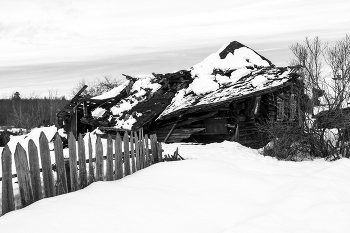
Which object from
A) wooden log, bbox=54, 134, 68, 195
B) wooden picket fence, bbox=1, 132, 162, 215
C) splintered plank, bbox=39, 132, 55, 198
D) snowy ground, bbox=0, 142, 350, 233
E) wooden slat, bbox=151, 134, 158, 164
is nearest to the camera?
snowy ground, bbox=0, 142, 350, 233

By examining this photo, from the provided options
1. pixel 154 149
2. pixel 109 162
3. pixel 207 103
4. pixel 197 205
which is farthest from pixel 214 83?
pixel 197 205

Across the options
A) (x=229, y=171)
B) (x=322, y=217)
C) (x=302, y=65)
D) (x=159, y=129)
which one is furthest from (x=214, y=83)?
(x=322, y=217)

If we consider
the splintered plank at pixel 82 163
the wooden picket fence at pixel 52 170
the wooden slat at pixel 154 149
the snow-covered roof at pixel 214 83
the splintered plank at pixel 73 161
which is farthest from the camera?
the snow-covered roof at pixel 214 83

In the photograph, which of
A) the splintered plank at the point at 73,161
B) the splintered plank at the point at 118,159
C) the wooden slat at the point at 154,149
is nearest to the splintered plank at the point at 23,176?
the splintered plank at the point at 73,161

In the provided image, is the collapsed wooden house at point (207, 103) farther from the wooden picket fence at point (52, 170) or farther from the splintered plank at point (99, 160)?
the splintered plank at point (99, 160)

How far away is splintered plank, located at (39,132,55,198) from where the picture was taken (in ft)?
17.1

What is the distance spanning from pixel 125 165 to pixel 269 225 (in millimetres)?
3248

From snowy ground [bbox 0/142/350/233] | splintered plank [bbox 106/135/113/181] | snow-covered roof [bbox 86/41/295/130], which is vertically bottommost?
snowy ground [bbox 0/142/350/233]

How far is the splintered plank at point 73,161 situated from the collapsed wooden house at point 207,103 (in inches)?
361

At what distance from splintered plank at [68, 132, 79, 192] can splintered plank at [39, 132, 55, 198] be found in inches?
16.1

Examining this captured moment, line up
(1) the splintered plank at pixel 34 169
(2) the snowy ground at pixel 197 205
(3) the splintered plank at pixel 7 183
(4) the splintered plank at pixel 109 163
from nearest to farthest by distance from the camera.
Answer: (2) the snowy ground at pixel 197 205, (3) the splintered plank at pixel 7 183, (1) the splintered plank at pixel 34 169, (4) the splintered plank at pixel 109 163

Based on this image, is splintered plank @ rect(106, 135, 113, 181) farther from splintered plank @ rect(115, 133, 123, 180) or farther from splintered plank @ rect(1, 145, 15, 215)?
splintered plank @ rect(1, 145, 15, 215)

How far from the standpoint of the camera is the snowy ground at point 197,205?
167 inches

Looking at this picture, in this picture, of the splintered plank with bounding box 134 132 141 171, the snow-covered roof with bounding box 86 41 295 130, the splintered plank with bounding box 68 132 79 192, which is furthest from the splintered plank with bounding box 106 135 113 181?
the snow-covered roof with bounding box 86 41 295 130
